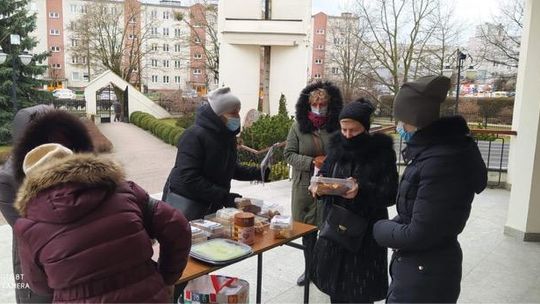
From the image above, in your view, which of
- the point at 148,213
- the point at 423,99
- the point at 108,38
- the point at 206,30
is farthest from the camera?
the point at 108,38

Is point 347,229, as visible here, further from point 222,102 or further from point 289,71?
point 289,71

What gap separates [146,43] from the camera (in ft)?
126

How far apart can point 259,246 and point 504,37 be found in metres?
27.0

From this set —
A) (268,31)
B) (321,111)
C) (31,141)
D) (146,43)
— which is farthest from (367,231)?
(146,43)

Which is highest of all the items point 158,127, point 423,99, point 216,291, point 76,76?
point 76,76

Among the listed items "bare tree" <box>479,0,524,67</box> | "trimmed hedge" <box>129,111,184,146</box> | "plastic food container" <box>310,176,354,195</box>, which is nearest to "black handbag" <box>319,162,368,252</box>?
"plastic food container" <box>310,176,354,195</box>

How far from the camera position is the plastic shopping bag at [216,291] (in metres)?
2.21

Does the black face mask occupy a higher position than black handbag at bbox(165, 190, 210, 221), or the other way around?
the black face mask

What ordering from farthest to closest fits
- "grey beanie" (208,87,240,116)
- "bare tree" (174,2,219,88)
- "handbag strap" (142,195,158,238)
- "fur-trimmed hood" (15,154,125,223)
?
1. "bare tree" (174,2,219,88)
2. "grey beanie" (208,87,240,116)
3. "handbag strap" (142,195,158,238)
4. "fur-trimmed hood" (15,154,125,223)

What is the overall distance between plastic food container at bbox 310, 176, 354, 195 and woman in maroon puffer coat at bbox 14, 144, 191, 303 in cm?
116

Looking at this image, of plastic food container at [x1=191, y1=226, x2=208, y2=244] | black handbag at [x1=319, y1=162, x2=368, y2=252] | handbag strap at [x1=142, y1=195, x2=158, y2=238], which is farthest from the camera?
black handbag at [x1=319, y1=162, x2=368, y2=252]

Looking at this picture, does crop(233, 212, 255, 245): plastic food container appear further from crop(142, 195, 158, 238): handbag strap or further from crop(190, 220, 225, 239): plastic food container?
crop(142, 195, 158, 238): handbag strap

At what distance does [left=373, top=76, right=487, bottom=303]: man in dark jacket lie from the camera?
171cm

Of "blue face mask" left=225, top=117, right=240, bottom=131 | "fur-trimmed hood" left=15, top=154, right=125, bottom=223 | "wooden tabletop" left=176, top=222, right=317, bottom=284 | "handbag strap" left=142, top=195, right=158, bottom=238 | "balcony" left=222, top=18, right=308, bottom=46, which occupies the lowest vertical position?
"wooden tabletop" left=176, top=222, right=317, bottom=284
